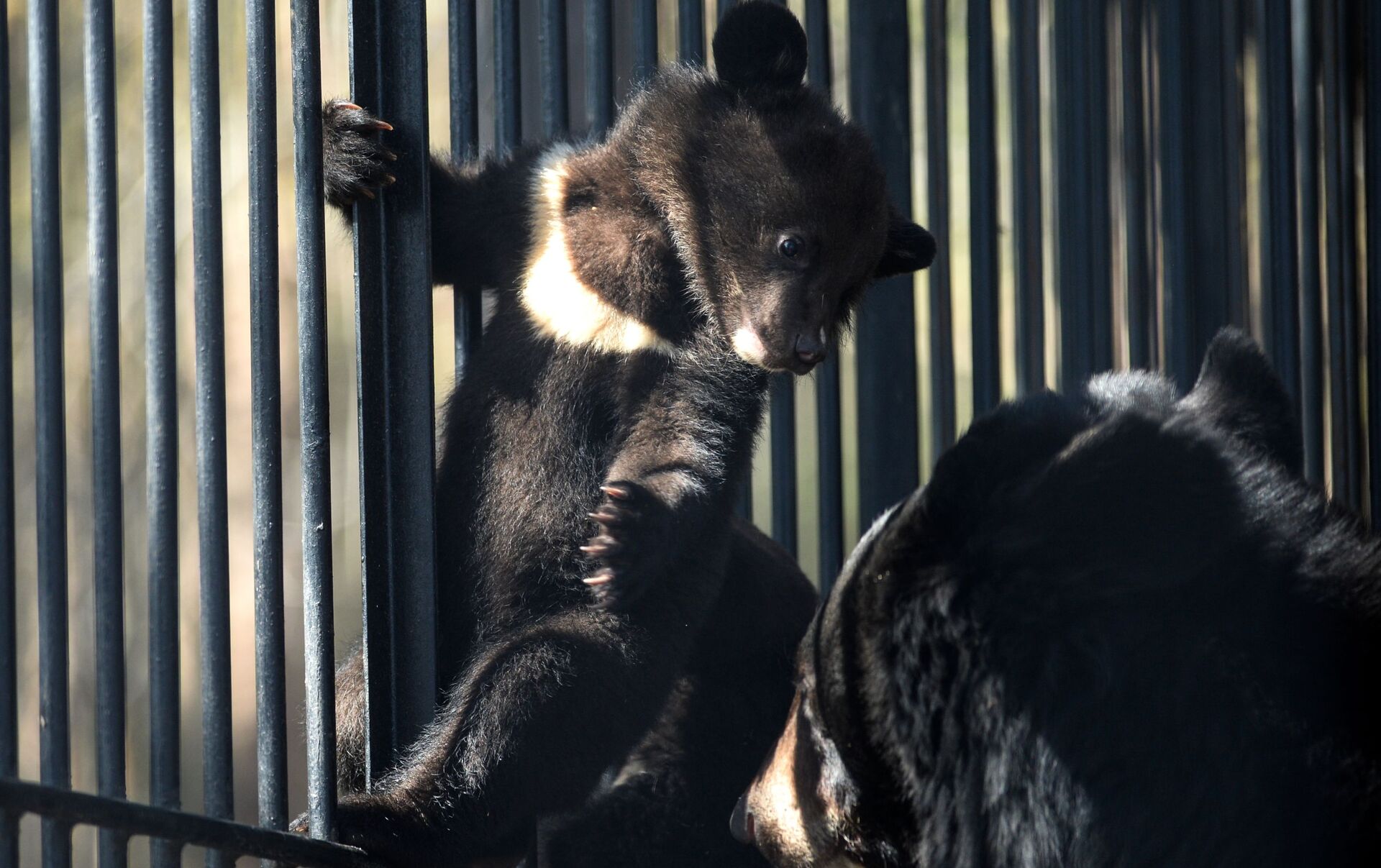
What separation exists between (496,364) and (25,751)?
3.62 m

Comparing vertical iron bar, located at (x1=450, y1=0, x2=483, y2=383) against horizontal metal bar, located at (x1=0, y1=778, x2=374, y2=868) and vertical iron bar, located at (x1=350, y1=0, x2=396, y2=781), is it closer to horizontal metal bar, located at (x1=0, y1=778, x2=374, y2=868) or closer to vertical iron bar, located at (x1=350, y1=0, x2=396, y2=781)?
vertical iron bar, located at (x1=350, y1=0, x2=396, y2=781)

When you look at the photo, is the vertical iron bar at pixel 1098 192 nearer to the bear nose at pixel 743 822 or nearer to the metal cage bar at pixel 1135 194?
the metal cage bar at pixel 1135 194

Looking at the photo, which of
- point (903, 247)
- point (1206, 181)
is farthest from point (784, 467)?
point (1206, 181)

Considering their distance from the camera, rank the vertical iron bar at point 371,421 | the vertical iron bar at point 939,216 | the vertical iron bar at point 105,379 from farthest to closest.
Result: the vertical iron bar at point 939,216 < the vertical iron bar at point 371,421 < the vertical iron bar at point 105,379

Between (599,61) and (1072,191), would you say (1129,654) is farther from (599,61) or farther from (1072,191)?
(1072,191)

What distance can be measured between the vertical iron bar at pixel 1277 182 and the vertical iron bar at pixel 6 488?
3063 mm

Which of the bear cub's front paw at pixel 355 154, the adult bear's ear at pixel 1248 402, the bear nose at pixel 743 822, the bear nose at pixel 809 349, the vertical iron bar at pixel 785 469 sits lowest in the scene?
the bear nose at pixel 743 822

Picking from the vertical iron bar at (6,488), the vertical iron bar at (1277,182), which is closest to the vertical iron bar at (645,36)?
the vertical iron bar at (6,488)

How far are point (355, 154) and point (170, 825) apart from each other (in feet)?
3.34

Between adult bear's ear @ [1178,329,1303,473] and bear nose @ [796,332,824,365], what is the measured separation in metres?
0.64

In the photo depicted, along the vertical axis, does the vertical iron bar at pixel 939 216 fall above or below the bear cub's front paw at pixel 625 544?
above

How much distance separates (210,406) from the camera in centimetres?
202

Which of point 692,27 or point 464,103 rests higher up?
point 692,27

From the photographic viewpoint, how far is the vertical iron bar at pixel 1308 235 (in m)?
3.93
